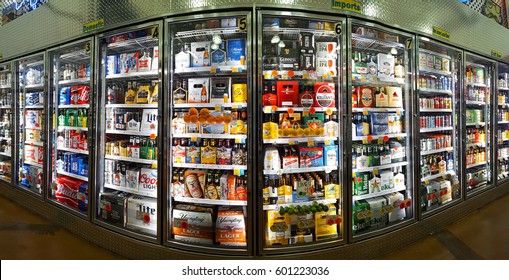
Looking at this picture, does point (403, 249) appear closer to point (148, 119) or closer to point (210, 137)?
point (210, 137)

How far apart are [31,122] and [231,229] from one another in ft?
13.2

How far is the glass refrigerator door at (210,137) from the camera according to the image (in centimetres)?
259

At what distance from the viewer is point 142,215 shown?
2.90m

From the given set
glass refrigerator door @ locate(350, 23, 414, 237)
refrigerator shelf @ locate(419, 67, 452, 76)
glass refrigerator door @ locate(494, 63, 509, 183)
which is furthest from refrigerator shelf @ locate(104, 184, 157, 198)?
glass refrigerator door @ locate(494, 63, 509, 183)

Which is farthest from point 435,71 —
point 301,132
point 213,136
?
point 213,136

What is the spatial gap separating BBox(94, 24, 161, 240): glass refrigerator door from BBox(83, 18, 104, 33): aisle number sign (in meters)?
0.14

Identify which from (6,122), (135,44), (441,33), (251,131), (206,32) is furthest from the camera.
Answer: (6,122)

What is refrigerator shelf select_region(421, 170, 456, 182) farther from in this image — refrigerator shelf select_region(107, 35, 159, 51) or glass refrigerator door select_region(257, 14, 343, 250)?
refrigerator shelf select_region(107, 35, 159, 51)

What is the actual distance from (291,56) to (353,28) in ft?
2.43

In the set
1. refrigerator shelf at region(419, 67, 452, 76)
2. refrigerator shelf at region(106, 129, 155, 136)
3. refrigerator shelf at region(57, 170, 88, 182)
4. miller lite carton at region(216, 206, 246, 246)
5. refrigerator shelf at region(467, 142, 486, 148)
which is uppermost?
refrigerator shelf at region(419, 67, 452, 76)

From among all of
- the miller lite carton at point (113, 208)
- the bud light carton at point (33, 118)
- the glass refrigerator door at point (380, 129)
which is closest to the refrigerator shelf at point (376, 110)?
the glass refrigerator door at point (380, 129)

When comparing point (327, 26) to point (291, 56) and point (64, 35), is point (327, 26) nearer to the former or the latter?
point (291, 56)

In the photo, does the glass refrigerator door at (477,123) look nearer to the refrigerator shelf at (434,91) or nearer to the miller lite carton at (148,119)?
the refrigerator shelf at (434,91)

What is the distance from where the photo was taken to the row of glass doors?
102 inches
